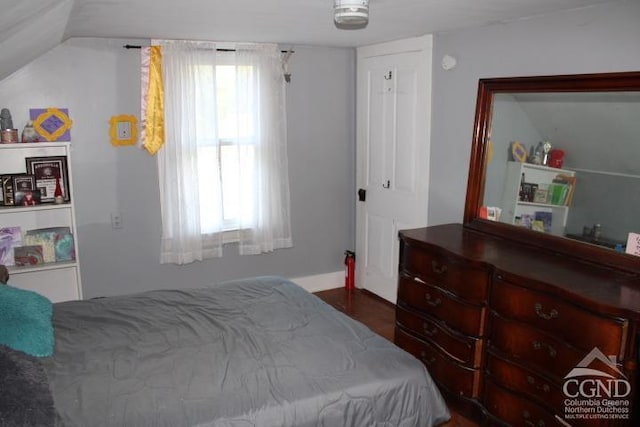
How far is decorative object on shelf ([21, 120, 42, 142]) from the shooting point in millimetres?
3555

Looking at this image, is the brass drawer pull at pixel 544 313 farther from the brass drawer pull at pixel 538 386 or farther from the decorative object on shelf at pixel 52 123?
the decorative object on shelf at pixel 52 123

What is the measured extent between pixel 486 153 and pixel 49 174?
295cm

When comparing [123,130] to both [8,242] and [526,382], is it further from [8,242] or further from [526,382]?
[526,382]

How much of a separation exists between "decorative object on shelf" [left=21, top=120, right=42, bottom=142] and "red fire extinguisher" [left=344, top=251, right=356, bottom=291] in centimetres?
269

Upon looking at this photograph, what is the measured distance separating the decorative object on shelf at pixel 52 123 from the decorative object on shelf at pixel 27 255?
2.52 ft

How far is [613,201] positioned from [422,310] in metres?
1.16

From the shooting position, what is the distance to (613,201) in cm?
259

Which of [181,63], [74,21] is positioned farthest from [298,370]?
[181,63]

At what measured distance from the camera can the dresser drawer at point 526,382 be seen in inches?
89.0

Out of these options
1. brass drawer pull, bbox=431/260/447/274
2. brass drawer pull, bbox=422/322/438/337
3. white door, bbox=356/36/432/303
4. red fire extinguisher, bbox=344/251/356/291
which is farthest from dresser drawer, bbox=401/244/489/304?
red fire extinguisher, bbox=344/251/356/291

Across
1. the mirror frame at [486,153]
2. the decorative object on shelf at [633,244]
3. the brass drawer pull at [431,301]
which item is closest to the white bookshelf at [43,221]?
the brass drawer pull at [431,301]

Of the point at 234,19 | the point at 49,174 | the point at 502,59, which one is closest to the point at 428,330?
the point at 502,59

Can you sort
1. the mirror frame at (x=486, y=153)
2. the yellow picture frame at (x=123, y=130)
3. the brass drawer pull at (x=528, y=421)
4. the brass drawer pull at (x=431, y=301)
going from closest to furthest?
1. the brass drawer pull at (x=528, y=421)
2. the mirror frame at (x=486, y=153)
3. the brass drawer pull at (x=431, y=301)
4. the yellow picture frame at (x=123, y=130)

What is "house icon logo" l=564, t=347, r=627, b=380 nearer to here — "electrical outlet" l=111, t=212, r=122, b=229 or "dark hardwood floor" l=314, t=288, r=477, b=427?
"dark hardwood floor" l=314, t=288, r=477, b=427
